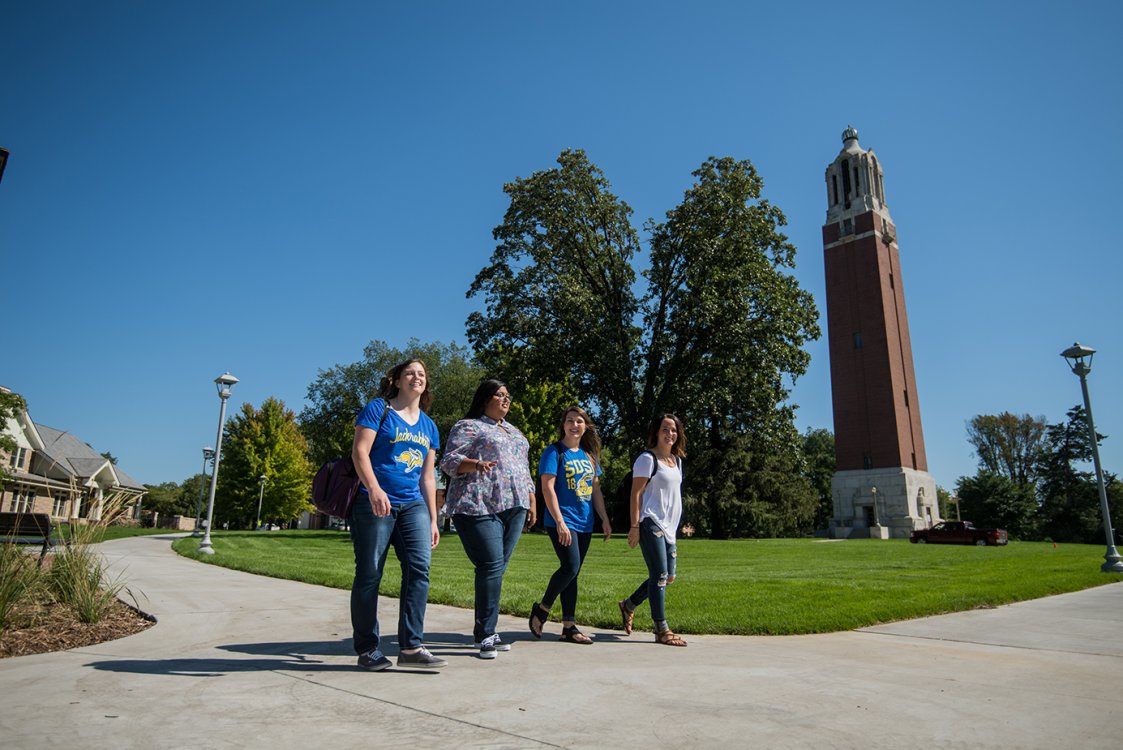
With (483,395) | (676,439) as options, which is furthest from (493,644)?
(676,439)

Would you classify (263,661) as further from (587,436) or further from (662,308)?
(662,308)

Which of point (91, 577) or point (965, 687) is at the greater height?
point (91, 577)

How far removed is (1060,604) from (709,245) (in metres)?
19.5

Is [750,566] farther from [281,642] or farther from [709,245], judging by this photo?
[709,245]

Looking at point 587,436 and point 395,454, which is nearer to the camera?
point 395,454

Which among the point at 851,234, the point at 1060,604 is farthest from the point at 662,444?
the point at 851,234

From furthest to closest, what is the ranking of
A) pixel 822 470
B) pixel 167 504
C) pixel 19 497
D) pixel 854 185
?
1. pixel 167 504
2. pixel 822 470
3. pixel 854 185
4. pixel 19 497

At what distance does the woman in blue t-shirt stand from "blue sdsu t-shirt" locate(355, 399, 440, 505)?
3.85ft

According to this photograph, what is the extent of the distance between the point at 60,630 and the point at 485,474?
3572 mm

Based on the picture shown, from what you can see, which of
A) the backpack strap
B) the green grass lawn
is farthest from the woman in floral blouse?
the green grass lawn

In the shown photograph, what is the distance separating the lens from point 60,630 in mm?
5176

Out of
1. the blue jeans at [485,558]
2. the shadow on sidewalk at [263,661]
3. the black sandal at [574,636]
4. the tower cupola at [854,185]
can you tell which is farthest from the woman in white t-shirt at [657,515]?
the tower cupola at [854,185]

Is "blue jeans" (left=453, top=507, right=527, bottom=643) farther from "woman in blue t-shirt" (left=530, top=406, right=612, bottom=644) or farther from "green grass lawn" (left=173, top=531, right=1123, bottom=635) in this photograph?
"green grass lawn" (left=173, top=531, right=1123, bottom=635)

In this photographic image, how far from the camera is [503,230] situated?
29.3m
